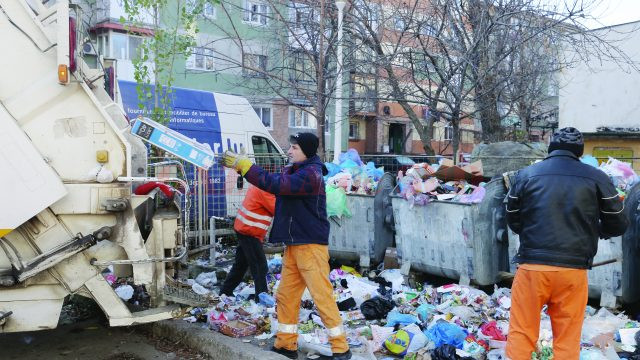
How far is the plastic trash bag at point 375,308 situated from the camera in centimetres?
511

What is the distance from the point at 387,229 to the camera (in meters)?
6.82

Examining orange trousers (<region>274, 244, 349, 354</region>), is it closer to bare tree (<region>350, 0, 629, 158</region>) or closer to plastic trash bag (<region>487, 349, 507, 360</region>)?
plastic trash bag (<region>487, 349, 507, 360</region>)

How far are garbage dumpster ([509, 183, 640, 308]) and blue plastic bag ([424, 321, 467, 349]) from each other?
157 cm

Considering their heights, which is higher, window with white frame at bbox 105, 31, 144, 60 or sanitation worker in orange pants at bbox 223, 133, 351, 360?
window with white frame at bbox 105, 31, 144, 60

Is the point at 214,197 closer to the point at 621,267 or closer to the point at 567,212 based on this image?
the point at 621,267

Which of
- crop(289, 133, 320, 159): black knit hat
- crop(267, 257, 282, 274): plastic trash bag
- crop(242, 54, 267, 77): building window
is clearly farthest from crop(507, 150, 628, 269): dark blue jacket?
crop(242, 54, 267, 77): building window

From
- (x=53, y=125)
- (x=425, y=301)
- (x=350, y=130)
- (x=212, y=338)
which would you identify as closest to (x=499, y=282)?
(x=425, y=301)

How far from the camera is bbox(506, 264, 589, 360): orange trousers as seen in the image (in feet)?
10.7

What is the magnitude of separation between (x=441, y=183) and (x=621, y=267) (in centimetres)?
199

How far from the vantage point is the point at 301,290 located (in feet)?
13.8

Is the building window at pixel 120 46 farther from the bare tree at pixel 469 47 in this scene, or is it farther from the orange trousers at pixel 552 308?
the orange trousers at pixel 552 308

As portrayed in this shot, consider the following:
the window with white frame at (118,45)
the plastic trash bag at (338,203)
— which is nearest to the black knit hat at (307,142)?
the plastic trash bag at (338,203)

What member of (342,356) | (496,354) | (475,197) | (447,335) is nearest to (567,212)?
(496,354)

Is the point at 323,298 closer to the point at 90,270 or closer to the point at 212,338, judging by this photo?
the point at 212,338
